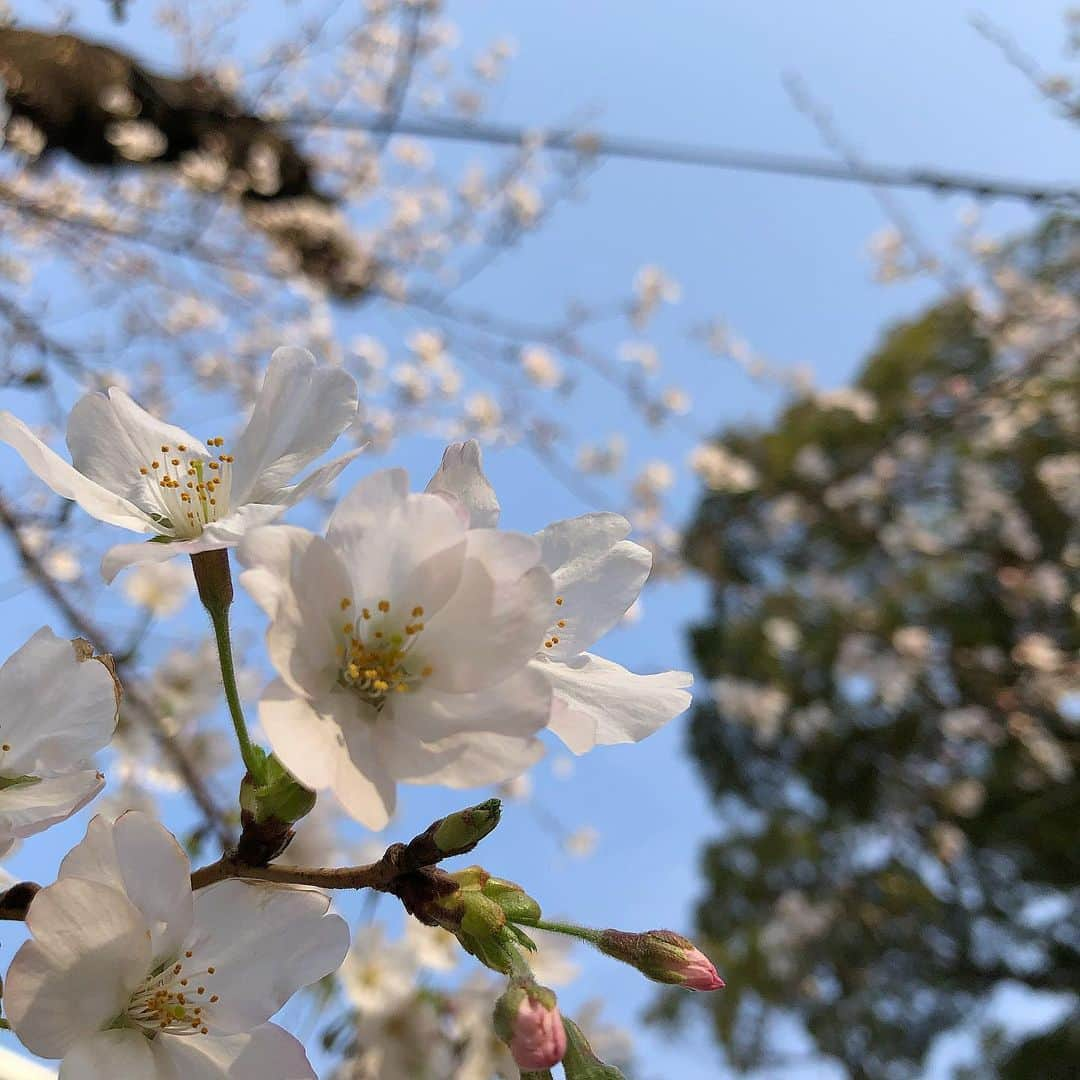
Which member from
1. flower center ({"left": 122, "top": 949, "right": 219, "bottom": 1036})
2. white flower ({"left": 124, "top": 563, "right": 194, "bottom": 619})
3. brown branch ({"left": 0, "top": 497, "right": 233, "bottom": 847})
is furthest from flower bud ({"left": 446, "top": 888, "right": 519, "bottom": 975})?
white flower ({"left": 124, "top": 563, "right": 194, "bottom": 619})

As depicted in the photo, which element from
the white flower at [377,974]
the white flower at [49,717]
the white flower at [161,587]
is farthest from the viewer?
the white flower at [161,587]

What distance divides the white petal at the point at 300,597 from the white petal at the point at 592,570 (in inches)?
5.2

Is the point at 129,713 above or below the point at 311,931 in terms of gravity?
below

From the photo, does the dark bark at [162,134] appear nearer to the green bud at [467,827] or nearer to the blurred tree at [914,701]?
the blurred tree at [914,701]

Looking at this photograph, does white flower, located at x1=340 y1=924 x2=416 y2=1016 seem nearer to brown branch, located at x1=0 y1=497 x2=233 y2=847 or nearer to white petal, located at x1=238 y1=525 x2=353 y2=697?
brown branch, located at x1=0 y1=497 x2=233 y2=847

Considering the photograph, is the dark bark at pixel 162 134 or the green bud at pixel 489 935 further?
the dark bark at pixel 162 134

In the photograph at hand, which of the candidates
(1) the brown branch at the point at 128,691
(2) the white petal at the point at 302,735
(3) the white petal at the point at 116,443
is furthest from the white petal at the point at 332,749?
(1) the brown branch at the point at 128,691

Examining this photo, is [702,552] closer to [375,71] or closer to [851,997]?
[851,997]

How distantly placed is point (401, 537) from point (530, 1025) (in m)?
0.21

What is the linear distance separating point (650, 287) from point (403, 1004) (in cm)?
378

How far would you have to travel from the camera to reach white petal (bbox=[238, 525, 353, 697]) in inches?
13.3

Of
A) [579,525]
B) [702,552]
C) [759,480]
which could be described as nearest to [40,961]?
[579,525]

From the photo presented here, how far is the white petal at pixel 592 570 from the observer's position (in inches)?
18.8

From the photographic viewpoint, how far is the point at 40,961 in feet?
1.11
